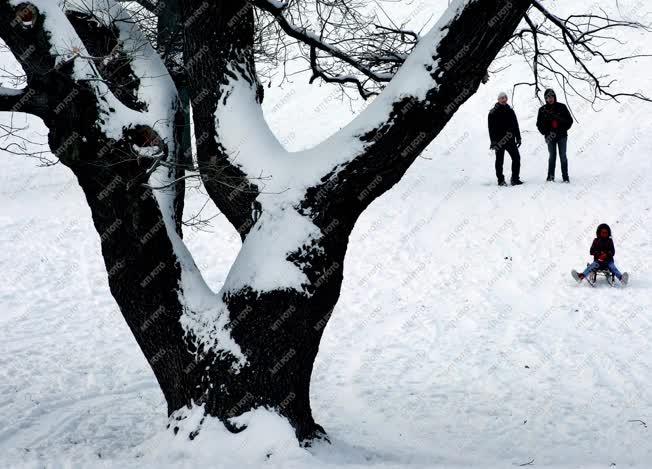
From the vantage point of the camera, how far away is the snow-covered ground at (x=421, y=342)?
5.73 m

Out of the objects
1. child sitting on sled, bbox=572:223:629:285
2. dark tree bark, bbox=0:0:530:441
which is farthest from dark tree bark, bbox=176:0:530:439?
child sitting on sled, bbox=572:223:629:285

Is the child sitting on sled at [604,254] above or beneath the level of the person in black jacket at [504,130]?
beneath

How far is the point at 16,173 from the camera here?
796 inches

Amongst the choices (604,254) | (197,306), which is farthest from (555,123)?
(197,306)

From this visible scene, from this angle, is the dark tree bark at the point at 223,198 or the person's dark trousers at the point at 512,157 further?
the person's dark trousers at the point at 512,157

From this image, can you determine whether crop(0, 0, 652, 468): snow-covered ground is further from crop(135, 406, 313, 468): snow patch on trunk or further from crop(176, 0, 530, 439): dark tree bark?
crop(176, 0, 530, 439): dark tree bark

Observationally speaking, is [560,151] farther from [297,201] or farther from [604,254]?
[297,201]

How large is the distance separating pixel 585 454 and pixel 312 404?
264cm

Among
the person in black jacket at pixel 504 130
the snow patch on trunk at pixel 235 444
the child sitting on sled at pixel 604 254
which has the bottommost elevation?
the snow patch on trunk at pixel 235 444

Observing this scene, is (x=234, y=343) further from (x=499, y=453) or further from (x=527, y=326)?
(x=527, y=326)

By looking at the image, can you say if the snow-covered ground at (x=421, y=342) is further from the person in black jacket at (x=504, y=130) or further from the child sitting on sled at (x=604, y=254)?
the person in black jacket at (x=504, y=130)

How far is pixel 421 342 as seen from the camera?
8.51 meters

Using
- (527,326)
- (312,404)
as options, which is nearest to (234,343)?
(312,404)

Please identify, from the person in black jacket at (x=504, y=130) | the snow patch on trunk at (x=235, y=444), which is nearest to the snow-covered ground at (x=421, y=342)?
the snow patch on trunk at (x=235, y=444)
